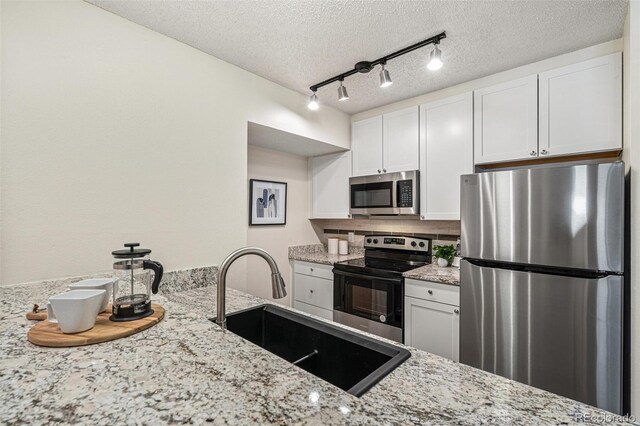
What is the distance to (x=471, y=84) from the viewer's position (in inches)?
94.9

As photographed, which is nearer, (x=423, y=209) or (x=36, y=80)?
(x=36, y=80)

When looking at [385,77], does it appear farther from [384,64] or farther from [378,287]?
[378,287]

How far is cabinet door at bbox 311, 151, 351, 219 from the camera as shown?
3.23m

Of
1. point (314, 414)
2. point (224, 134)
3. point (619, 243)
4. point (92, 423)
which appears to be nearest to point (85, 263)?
point (224, 134)

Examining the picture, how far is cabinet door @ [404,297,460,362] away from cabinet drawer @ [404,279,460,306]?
3cm

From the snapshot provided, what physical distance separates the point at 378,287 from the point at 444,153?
129 cm

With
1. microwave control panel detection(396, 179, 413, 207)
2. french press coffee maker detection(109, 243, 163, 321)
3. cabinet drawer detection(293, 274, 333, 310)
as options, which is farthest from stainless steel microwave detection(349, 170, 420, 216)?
french press coffee maker detection(109, 243, 163, 321)

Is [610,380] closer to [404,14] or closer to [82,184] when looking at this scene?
[404,14]

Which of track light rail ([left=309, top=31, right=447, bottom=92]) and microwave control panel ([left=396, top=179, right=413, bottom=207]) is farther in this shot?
microwave control panel ([left=396, top=179, right=413, bottom=207])

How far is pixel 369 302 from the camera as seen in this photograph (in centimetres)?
249

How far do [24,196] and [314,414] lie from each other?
5.40ft

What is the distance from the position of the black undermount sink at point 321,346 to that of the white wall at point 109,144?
73cm

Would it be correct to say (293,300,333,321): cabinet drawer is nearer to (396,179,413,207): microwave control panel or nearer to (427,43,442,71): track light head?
(396,179,413,207): microwave control panel

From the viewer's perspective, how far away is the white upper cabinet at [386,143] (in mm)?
2738
